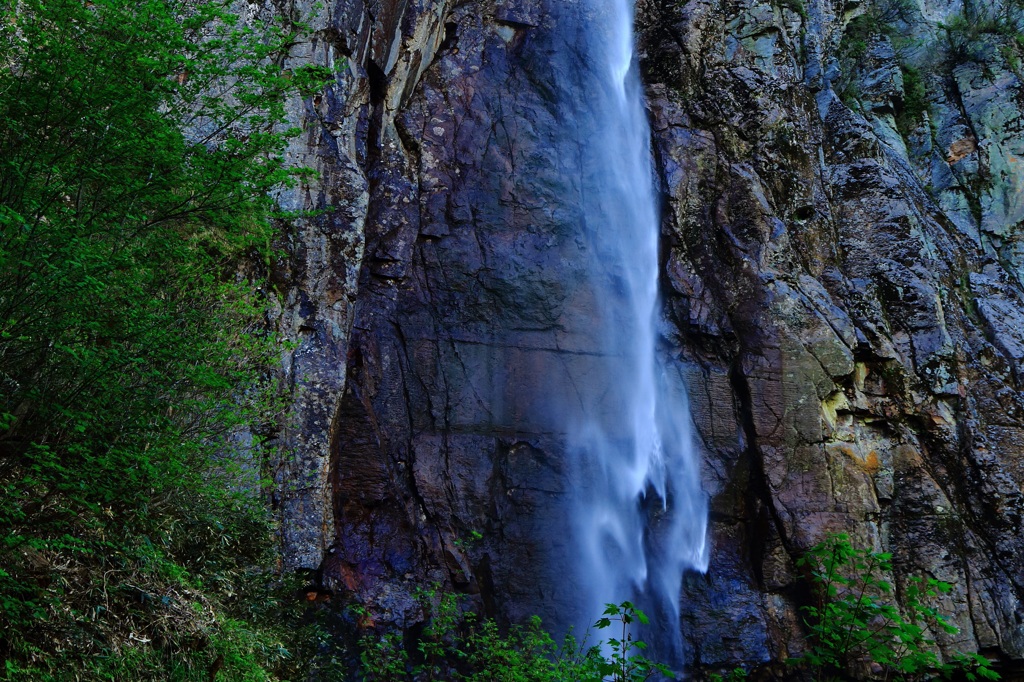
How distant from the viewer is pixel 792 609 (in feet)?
40.5

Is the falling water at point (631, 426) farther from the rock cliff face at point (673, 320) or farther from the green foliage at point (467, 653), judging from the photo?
the green foliage at point (467, 653)

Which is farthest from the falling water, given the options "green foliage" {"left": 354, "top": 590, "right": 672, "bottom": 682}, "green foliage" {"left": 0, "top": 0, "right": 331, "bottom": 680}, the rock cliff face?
"green foliage" {"left": 0, "top": 0, "right": 331, "bottom": 680}

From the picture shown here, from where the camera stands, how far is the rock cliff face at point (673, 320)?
11844 millimetres

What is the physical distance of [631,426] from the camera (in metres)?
13.8

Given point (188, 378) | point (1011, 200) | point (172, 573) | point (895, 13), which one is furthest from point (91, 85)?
point (895, 13)

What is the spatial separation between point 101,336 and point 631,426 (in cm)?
963

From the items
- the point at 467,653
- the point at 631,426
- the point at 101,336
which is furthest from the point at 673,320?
the point at 101,336

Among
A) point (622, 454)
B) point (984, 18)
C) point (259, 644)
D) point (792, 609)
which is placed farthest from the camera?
point (984, 18)

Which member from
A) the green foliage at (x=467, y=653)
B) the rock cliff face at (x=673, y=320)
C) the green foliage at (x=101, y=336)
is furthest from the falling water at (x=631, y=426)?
the green foliage at (x=101, y=336)

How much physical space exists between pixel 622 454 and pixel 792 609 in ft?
11.9

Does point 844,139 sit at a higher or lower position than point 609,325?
higher

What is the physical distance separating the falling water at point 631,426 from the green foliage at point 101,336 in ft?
23.3

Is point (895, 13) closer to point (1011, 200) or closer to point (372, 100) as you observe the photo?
point (1011, 200)

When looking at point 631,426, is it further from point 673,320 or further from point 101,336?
point 101,336
